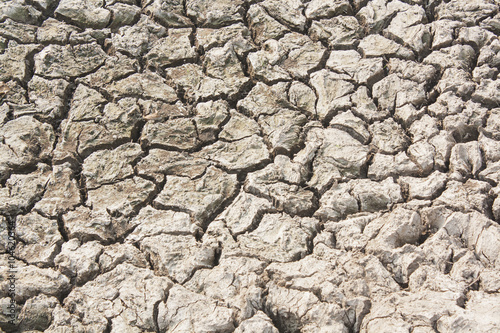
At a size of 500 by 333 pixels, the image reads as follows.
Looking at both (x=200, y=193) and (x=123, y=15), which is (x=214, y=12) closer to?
(x=123, y=15)

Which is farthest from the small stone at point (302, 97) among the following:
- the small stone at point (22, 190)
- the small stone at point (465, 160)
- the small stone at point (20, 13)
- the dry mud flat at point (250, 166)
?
the small stone at point (20, 13)

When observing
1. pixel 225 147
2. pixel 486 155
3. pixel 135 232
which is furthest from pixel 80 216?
pixel 486 155

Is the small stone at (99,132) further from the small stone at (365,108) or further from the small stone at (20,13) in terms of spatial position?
the small stone at (365,108)

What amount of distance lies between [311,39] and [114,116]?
125 cm

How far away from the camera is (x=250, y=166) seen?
7.23 feet

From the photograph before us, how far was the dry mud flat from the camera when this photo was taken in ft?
5.65

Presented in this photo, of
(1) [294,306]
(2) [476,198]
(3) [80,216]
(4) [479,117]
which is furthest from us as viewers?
(4) [479,117]

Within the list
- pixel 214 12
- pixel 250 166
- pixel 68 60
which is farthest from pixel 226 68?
pixel 68 60

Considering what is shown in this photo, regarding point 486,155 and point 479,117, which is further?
point 479,117

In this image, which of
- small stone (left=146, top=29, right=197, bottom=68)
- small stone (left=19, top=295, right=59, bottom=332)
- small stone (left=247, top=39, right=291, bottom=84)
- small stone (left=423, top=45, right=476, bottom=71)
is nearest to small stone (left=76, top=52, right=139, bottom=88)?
small stone (left=146, top=29, right=197, bottom=68)

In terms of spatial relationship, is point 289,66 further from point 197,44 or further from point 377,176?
point 377,176

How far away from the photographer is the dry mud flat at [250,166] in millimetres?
1722

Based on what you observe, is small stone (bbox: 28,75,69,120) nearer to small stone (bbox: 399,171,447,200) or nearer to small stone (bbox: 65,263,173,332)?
small stone (bbox: 65,263,173,332)

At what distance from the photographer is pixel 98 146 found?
7.60 ft
